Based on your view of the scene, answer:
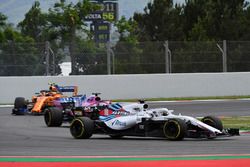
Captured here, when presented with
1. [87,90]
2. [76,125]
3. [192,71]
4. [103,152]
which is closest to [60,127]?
[76,125]

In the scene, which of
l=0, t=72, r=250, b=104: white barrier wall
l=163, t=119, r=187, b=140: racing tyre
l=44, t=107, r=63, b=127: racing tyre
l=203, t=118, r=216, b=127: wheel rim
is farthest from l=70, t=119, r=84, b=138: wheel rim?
l=0, t=72, r=250, b=104: white barrier wall

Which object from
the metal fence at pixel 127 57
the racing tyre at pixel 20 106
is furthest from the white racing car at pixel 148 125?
the metal fence at pixel 127 57

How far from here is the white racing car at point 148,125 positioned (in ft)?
52.5

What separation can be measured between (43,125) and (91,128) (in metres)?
5.20

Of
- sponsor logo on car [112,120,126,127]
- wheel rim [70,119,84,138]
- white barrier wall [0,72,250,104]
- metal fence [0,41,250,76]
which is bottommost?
wheel rim [70,119,84,138]

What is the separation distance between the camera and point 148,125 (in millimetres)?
16672

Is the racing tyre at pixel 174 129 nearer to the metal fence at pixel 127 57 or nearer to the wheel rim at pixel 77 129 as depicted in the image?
the wheel rim at pixel 77 129

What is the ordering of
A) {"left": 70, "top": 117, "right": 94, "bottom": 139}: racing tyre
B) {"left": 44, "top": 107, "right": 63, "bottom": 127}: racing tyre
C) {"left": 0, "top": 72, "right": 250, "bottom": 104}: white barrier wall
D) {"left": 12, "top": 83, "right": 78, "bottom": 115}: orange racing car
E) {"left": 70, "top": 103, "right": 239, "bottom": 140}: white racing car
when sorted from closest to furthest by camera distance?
{"left": 70, "top": 103, "right": 239, "bottom": 140}: white racing car
{"left": 70, "top": 117, "right": 94, "bottom": 139}: racing tyre
{"left": 44, "top": 107, "right": 63, "bottom": 127}: racing tyre
{"left": 12, "top": 83, "right": 78, "bottom": 115}: orange racing car
{"left": 0, "top": 72, "right": 250, "bottom": 104}: white barrier wall

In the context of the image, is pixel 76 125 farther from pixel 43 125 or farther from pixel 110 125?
pixel 43 125

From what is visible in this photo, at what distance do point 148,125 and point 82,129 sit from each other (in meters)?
1.51

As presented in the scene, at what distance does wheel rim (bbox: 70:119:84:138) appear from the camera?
1700cm

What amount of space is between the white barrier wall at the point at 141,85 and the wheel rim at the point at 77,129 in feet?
58.4

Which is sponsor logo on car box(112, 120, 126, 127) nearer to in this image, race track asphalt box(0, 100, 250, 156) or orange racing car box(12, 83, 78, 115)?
race track asphalt box(0, 100, 250, 156)

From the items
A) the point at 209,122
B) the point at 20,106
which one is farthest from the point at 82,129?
the point at 20,106
